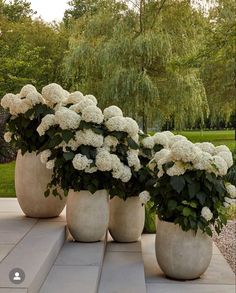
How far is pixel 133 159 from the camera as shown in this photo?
429 cm

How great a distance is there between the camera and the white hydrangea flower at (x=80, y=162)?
401 cm

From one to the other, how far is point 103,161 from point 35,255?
1001 millimetres

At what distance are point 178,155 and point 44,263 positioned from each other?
4.14 ft

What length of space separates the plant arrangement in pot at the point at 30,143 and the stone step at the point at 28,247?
0.51 ft

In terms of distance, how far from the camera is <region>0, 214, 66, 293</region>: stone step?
2.86m

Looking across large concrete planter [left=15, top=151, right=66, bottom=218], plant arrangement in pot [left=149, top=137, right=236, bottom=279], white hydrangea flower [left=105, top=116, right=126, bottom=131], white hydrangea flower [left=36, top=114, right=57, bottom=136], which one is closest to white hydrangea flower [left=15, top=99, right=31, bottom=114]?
white hydrangea flower [left=36, top=114, right=57, bottom=136]

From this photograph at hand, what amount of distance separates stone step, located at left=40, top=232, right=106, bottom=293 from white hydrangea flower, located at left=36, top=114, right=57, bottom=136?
999 millimetres

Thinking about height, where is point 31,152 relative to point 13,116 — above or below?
below

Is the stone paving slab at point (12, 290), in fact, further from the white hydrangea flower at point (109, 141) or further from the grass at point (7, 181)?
the grass at point (7, 181)

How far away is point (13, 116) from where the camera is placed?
461 cm

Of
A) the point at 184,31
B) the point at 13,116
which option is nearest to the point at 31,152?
the point at 13,116

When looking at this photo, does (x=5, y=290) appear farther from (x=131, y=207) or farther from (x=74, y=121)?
(x=131, y=207)

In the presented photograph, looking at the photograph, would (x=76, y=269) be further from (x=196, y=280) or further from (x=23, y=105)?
(x=23, y=105)

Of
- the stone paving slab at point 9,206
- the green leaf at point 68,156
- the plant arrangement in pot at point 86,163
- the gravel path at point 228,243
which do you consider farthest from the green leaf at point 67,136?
the gravel path at point 228,243
